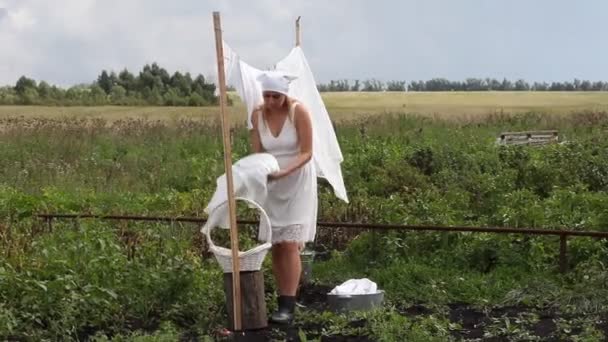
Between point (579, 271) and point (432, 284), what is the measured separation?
1.12 metres

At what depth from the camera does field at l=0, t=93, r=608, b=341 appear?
685 centimetres

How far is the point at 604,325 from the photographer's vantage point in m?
6.74

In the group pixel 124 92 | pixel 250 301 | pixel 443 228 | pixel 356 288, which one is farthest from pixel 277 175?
pixel 124 92

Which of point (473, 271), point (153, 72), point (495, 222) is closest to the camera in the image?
point (473, 271)

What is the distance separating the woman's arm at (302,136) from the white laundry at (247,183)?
14cm

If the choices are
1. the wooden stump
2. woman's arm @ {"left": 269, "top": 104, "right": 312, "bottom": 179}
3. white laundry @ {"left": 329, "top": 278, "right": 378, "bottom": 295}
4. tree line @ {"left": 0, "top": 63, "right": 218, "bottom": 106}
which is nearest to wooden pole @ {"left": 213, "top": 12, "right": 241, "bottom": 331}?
the wooden stump

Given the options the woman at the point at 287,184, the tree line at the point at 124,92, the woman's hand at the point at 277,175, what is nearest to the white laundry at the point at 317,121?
the woman at the point at 287,184

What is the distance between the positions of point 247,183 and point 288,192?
1.28 feet

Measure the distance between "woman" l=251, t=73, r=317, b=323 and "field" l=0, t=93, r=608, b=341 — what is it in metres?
0.30

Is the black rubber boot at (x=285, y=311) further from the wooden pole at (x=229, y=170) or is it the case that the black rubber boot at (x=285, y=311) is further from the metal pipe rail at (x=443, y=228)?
the metal pipe rail at (x=443, y=228)

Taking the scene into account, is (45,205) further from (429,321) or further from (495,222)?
(429,321)

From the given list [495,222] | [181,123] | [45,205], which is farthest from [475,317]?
[181,123]

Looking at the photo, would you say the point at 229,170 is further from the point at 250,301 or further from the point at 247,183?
the point at 250,301

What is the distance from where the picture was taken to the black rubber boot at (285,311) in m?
7.26
